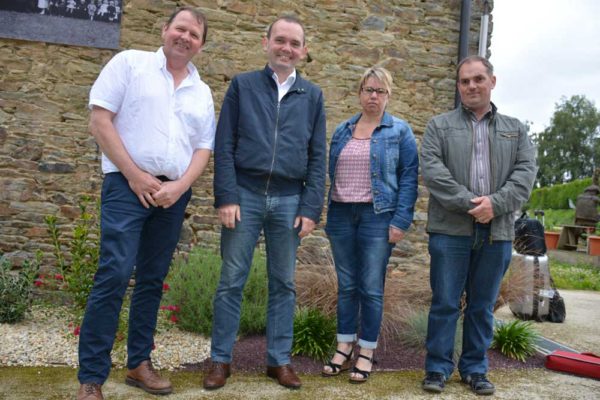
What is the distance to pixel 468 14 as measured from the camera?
5.72m

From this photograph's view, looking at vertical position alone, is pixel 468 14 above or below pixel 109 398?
above

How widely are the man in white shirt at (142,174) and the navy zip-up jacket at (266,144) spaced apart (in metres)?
0.14

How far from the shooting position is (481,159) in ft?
10.2

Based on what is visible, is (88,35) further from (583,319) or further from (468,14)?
(583,319)

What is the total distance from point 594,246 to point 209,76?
1036 centimetres

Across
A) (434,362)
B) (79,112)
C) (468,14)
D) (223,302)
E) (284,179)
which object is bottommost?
(434,362)

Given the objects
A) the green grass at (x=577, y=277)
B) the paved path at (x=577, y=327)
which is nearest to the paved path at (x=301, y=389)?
the paved path at (x=577, y=327)

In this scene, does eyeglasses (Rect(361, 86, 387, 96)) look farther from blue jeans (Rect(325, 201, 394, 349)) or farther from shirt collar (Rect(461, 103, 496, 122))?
blue jeans (Rect(325, 201, 394, 349))

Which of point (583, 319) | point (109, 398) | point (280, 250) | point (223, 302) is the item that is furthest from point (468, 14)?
point (109, 398)

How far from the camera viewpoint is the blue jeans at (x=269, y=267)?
2947mm

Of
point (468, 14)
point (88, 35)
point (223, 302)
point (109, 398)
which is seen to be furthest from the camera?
point (468, 14)

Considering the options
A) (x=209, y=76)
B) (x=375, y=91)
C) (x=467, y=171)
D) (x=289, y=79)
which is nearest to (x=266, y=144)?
(x=289, y=79)

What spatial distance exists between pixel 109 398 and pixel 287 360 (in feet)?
3.24

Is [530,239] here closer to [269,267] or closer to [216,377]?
[269,267]
